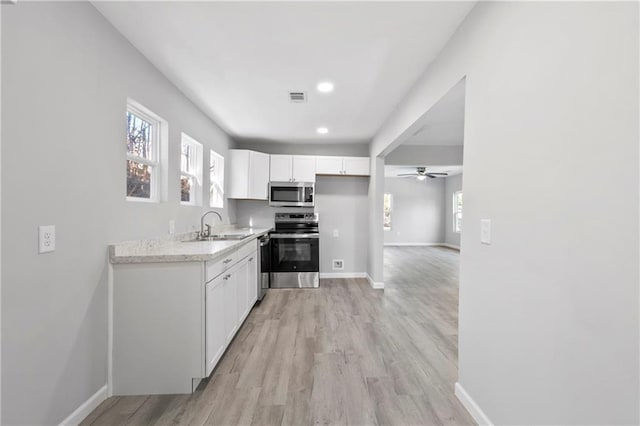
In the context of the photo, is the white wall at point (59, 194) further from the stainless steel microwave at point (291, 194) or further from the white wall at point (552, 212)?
the stainless steel microwave at point (291, 194)

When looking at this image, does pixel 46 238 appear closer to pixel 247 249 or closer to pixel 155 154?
pixel 155 154

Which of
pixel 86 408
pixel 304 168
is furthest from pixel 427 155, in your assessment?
pixel 86 408

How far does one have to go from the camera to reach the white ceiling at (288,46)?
5.47ft

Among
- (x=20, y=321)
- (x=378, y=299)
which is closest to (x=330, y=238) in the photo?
(x=378, y=299)

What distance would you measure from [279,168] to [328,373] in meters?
3.31

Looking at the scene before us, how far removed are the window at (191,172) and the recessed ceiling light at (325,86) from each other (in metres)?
1.56

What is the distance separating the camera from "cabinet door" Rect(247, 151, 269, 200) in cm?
443

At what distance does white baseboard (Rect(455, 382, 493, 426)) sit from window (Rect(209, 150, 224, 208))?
3379 millimetres

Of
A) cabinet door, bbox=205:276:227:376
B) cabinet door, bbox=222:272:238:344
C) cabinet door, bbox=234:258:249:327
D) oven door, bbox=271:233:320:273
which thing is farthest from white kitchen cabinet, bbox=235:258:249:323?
oven door, bbox=271:233:320:273

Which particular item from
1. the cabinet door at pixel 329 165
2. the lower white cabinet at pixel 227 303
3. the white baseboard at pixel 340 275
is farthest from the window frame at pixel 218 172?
the white baseboard at pixel 340 275

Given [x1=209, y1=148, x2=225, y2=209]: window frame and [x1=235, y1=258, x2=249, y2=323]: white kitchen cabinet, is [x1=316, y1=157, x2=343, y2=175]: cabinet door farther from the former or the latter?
[x1=235, y1=258, x2=249, y2=323]: white kitchen cabinet

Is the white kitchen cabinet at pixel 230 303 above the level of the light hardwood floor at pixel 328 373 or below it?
above

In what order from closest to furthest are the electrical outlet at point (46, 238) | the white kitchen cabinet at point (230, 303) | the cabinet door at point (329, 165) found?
the electrical outlet at point (46, 238), the white kitchen cabinet at point (230, 303), the cabinet door at point (329, 165)

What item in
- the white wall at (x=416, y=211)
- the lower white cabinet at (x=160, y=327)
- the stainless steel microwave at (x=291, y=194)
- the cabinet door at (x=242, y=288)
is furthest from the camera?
the white wall at (x=416, y=211)
